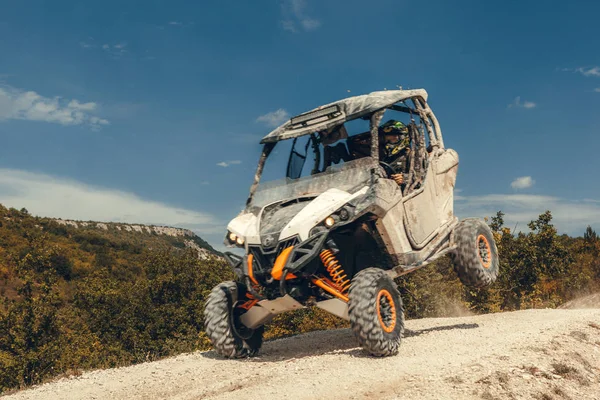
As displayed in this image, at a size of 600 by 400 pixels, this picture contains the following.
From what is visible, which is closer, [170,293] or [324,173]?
[324,173]

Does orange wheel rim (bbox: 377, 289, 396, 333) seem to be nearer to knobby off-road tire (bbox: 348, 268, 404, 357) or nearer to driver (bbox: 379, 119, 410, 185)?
knobby off-road tire (bbox: 348, 268, 404, 357)

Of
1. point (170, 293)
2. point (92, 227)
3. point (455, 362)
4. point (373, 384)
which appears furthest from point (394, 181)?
point (92, 227)

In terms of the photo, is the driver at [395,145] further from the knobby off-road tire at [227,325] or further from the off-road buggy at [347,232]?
the knobby off-road tire at [227,325]

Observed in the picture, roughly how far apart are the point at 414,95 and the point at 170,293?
2146 centimetres

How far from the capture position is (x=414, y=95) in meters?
11.0

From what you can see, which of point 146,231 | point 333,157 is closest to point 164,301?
point 333,157

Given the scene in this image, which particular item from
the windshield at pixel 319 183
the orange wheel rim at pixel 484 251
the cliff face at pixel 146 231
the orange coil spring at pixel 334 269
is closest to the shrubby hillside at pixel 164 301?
the windshield at pixel 319 183

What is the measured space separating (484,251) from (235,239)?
199 inches

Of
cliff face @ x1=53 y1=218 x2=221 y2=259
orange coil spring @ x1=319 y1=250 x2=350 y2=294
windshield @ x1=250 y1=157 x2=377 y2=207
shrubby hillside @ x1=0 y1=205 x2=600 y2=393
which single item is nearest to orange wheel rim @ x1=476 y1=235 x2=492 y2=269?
windshield @ x1=250 y1=157 x2=377 y2=207

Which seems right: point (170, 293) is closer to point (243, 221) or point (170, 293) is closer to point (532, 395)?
point (243, 221)

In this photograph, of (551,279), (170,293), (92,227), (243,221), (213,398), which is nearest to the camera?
(213,398)

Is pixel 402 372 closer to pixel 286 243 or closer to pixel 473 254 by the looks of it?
pixel 286 243

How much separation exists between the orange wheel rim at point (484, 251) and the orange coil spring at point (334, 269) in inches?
144

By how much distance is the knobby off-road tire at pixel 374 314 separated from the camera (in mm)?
7910
